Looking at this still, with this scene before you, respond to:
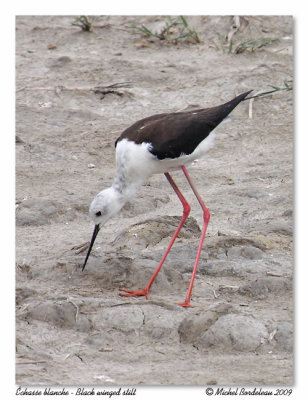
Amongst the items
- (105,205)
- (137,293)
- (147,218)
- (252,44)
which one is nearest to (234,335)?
(137,293)

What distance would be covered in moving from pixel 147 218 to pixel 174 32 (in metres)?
2.36

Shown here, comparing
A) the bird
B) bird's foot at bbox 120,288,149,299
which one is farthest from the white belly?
bird's foot at bbox 120,288,149,299

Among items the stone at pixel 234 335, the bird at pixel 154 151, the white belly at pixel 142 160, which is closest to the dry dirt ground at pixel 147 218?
the stone at pixel 234 335

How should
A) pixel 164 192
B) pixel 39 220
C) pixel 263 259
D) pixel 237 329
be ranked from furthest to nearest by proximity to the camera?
pixel 164 192
pixel 39 220
pixel 263 259
pixel 237 329

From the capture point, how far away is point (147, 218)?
640cm

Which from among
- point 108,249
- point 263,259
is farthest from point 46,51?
point 263,259

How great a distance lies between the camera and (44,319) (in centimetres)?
501

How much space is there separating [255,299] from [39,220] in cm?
183

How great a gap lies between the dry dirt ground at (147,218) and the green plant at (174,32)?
79 millimetres

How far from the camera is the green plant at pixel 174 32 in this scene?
7.84 m

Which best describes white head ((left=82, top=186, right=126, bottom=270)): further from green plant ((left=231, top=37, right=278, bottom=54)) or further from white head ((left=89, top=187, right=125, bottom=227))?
green plant ((left=231, top=37, right=278, bottom=54))

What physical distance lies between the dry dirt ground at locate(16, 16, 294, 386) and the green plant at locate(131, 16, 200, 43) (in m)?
0.08

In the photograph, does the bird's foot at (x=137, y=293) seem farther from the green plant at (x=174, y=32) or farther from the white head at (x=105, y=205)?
the green plant at (x=174, y=32)
